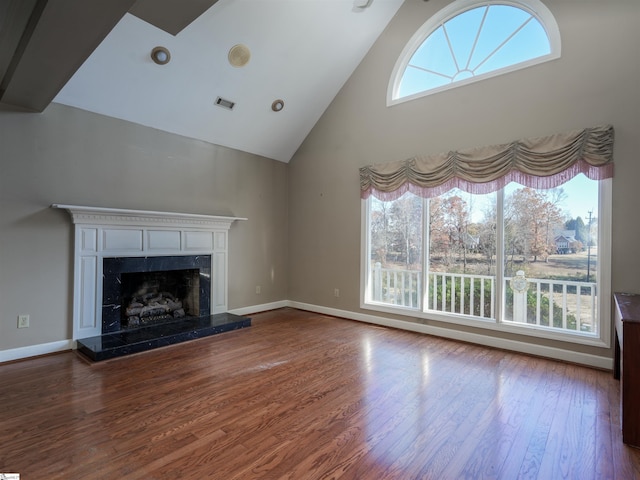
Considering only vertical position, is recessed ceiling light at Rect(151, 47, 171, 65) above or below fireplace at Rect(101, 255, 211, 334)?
above

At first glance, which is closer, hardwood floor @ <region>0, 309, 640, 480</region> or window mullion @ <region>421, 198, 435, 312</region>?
hardwood floor @ <region>0, 309, 640, 480</region>

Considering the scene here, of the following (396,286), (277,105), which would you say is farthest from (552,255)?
(277,105)

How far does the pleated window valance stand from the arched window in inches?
33.5

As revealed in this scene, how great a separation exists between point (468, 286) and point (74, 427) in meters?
3.78

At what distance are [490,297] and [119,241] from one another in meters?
4.20

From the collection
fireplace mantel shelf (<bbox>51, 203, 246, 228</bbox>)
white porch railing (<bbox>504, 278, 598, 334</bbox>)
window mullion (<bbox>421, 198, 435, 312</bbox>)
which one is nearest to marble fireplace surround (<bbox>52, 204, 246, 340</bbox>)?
fireplace mantel shelf (<bbox>51, 203, 246, 228</bbox>)

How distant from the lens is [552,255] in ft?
10.7

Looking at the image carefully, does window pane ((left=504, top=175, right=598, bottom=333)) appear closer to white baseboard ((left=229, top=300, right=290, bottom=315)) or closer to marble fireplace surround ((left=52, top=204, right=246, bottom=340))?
white baseboard ((left=229, top=300, right=290, bottom=315))

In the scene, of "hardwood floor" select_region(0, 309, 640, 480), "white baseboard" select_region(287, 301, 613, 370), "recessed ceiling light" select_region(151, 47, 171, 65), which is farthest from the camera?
"recessed ceiling light" select_region(151, 47, 171, 65)

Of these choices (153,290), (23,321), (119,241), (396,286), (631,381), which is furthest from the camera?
(396,286)

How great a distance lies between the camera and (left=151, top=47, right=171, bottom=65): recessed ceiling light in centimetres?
319

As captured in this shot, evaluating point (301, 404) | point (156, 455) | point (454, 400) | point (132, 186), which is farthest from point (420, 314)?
point (132, 186)

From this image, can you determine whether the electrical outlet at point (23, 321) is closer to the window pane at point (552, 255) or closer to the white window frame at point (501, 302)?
the white window frame at point (501, 302)

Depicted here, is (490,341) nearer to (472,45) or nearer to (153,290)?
(472,45)
